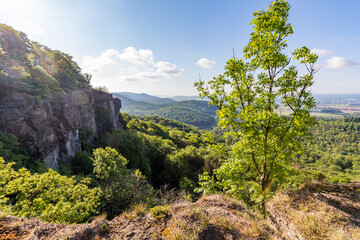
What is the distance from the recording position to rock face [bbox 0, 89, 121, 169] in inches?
618

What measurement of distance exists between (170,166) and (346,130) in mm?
223541

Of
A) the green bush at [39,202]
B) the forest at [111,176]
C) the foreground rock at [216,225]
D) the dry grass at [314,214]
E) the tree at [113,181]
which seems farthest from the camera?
the tree at [113,181]

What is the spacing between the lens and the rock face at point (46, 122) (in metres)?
15.7

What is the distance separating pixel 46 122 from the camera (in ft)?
61.7

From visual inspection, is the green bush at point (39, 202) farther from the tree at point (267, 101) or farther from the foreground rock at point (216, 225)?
the tree at point (267, 101)

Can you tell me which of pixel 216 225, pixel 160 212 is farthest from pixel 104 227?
pixel 216 225

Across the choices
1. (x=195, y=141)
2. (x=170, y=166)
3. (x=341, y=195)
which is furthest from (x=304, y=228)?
(x=195, y=141)

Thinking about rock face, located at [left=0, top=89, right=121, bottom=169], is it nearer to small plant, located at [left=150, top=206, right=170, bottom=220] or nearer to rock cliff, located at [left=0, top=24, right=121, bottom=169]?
rock cliff, located at [left=0, top=24, right=121, bottom=169]

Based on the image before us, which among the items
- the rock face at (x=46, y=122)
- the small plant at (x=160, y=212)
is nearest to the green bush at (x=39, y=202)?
the small plant at (x=160, y=212)

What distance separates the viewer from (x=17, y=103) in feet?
53.1

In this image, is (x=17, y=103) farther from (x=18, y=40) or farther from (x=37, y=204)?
(x=18, y=40)

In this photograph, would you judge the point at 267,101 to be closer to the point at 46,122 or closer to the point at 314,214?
the point at 314,214

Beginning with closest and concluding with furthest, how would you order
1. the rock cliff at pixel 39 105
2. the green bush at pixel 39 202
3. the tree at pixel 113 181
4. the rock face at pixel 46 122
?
the green bush at pixel 39 202 → the tree at pixel 113 181 → the rock face at pixel 46 122 → the rock cliff at pixel 39 105

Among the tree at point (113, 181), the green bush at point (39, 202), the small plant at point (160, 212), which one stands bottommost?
the tree at point (113, 181)
